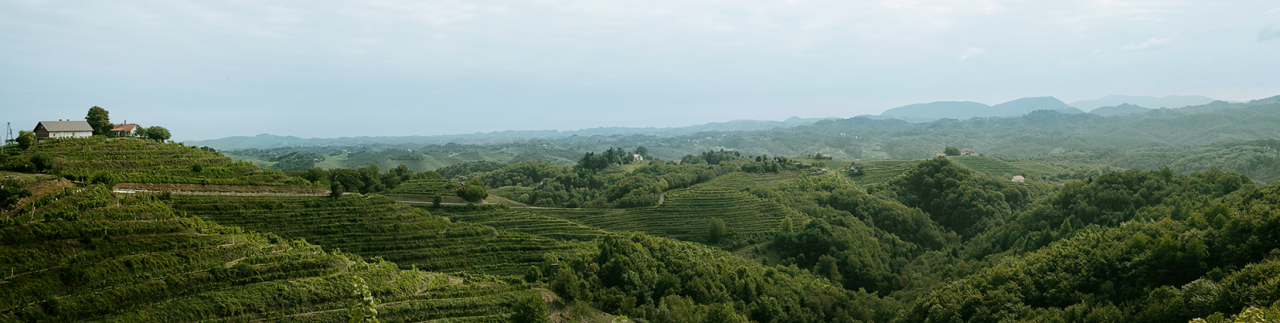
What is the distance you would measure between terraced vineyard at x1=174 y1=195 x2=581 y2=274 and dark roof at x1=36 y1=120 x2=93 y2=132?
56.9ft

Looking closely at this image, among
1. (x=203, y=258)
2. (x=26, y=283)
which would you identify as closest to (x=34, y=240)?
(x=26, y=283)

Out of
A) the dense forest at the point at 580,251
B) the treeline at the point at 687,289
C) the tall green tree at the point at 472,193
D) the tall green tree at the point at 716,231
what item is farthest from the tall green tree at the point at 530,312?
the tall green tree at the point at 716,231

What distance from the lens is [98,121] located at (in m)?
46.5

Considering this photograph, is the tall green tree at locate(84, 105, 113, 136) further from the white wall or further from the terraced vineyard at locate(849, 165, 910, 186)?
the terraced vineyard at locate(849, 165, 910, 186)

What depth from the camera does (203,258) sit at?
82.8ft

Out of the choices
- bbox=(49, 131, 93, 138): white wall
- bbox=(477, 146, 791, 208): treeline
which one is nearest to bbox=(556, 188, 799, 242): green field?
bbox=(477, 146, 791, 208): treeline

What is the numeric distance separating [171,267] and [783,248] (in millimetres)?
51299

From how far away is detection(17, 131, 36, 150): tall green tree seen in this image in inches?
1483

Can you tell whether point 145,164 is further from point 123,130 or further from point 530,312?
point 530,312

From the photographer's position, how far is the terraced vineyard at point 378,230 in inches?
1448

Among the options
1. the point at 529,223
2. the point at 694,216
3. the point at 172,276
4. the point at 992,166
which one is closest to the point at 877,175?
the point at 992,166

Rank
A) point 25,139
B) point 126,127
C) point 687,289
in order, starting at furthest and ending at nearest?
point 126,127 → point 687,289 → point 25,139

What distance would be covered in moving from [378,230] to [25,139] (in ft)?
78.7

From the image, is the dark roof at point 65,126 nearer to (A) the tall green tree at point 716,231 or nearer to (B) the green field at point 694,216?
(B) the green field at point 694,216
